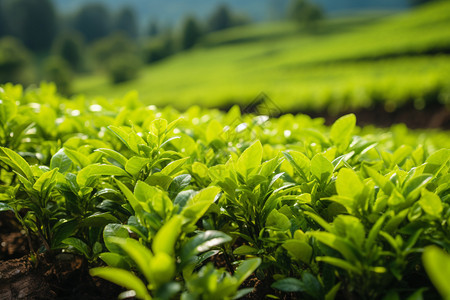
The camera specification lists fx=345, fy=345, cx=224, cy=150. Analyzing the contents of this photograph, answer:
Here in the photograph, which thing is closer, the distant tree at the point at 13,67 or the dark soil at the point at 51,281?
the dark soil at the point at 51,281

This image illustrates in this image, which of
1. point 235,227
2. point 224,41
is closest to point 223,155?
point 235,227

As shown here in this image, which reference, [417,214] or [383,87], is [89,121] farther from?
[383,87]

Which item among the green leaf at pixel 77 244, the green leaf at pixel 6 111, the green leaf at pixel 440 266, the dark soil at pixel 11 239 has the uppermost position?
the green leaf at pixel 6 111

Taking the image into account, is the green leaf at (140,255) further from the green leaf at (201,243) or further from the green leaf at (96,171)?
the green leaf at (96,171)

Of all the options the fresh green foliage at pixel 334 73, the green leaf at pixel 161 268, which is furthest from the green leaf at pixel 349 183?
the fresh green foliage at pixel 334 73

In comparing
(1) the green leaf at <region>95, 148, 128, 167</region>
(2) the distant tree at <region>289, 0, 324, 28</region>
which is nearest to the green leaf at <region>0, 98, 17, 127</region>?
(1) the green leaf at <region>95, 148, 128, 167</region>

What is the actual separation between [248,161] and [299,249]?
14.0 inches

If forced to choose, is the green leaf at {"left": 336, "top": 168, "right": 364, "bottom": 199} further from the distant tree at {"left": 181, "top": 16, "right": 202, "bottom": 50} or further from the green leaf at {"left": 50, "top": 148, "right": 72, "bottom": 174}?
the distant tree at {"left": 181, "top": 16, "right": 202, "bottom": 50}

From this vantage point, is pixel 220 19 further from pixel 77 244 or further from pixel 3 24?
pixel 77 244

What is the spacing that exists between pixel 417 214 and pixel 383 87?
371 inches

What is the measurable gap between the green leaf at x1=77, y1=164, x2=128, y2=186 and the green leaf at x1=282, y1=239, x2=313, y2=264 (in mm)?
614

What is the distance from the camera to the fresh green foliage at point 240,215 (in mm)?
937

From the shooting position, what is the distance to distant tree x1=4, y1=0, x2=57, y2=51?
79.1m

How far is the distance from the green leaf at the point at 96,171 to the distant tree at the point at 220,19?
9270cm
